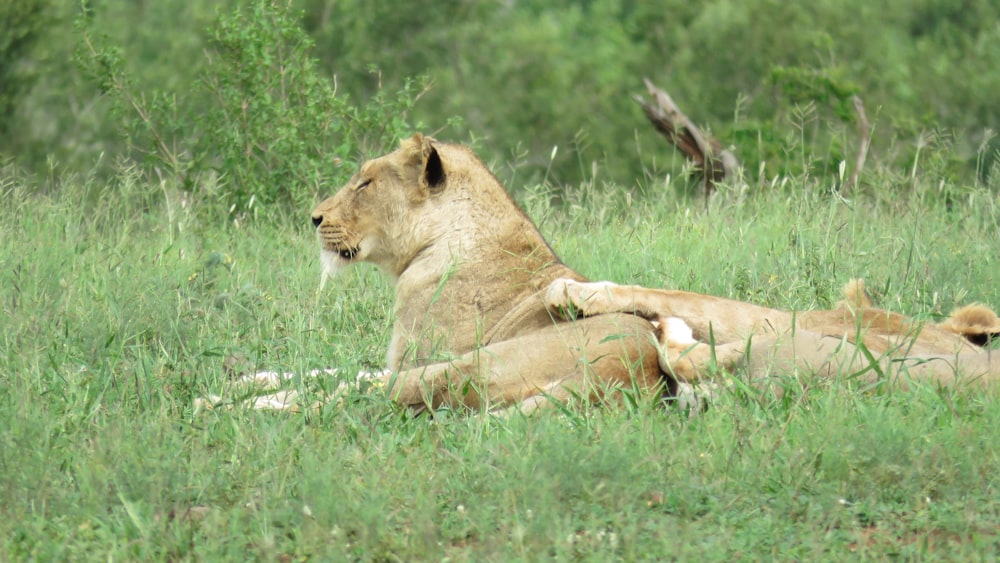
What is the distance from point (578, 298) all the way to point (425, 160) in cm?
89

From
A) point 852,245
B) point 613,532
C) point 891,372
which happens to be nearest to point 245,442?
point 613,532

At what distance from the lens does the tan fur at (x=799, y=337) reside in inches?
181

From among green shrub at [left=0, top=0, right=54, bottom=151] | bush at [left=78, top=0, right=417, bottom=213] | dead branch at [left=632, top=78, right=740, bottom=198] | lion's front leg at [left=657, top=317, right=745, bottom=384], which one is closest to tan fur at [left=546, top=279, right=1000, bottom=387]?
lion's front leg at [left=657, top=317, right=745, bottom=384]

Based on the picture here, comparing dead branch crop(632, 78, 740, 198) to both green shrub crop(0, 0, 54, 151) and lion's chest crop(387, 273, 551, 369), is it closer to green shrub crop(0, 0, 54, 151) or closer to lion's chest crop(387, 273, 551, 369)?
lion's chest crop(387, 273, 551, 369)

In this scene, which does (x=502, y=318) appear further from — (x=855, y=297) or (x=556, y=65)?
(x=556, y=65)

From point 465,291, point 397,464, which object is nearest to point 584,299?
point 465,291

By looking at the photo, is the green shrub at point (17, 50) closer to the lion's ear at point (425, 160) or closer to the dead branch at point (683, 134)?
the dead branch at point (683, 134)

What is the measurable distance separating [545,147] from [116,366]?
2361cm

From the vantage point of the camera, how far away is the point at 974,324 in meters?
5.32

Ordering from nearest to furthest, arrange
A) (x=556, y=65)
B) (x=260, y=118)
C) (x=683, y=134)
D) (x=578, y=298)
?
(x=578, y=298)
(x=260, y=118)
(x=683, y=134)
(x=556, y=65)

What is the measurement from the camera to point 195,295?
6.09 m

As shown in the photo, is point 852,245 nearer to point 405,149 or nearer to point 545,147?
point 405,149

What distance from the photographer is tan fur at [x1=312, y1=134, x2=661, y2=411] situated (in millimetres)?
4773

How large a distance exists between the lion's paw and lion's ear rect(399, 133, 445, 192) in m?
0.73
